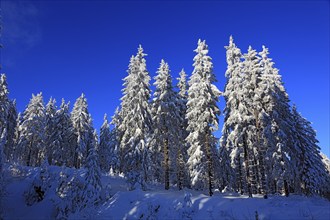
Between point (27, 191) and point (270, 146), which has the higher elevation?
point (270, 146)

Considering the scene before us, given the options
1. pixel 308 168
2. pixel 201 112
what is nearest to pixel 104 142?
pixel 201 112

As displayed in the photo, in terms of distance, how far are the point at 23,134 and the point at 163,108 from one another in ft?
95.1

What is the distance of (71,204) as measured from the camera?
68.1ft

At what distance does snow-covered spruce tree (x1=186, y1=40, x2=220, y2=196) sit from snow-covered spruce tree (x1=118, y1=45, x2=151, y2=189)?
17.5 feet

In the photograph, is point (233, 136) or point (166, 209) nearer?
point (166, 209)

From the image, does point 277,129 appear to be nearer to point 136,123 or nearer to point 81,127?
point 136,123

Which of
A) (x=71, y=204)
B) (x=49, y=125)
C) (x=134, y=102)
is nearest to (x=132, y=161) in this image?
(x=134, y=102)

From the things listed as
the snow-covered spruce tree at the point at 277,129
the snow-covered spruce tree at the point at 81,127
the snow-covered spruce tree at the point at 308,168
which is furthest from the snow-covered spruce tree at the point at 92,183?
the snow-covered spruce tree at the point at 81,127

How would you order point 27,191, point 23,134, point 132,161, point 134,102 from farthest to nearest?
point 23,134 < point 134,102 < point 132,161 < point 27,191

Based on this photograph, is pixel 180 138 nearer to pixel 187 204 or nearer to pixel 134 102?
pixel 134 102

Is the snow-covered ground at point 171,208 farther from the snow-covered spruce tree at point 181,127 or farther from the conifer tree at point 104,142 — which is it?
the conifer tree at point 104,142

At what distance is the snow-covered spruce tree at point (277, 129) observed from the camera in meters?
30.0

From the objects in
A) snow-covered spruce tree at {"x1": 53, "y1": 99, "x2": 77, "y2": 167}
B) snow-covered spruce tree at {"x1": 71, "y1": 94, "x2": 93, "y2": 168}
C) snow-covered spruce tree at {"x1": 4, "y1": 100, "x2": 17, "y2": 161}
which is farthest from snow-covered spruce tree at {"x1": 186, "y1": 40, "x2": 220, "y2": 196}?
snow-covered spruce tree at {"x1": 4, "y1": 100, "x2": 17, "y2": 161}

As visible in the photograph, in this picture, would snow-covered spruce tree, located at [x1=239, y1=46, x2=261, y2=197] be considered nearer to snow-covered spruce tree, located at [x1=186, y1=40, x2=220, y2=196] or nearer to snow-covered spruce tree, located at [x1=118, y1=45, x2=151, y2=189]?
snow-covered spruce tree, located at [x1=186, y1=40, x2=220, y2=196]
